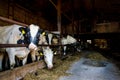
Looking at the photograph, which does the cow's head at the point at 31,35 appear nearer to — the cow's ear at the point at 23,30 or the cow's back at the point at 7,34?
the cow's ear at the point at 23,30

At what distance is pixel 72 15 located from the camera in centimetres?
1128

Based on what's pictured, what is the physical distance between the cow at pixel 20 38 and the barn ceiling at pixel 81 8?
5.08 metres

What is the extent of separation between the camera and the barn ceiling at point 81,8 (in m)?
10.3

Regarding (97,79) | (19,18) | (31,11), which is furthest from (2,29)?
(31,11)

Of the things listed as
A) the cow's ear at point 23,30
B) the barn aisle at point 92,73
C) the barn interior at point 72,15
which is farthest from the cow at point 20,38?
the barn interior at point 72,15

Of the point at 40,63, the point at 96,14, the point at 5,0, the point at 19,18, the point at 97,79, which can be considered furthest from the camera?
the point at 96,14

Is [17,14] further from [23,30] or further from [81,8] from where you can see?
[81,8]

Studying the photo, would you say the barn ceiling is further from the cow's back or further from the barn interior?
the cow's back

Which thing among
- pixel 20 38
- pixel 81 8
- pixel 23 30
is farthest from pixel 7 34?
pixel 81 8

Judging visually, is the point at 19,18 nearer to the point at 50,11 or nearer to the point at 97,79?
the point at 50,11

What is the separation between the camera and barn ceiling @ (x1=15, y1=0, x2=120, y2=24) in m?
10.3

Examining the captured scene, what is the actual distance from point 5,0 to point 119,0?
7.12 meters

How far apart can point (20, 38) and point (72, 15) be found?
7.61 meters

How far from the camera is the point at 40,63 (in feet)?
14.5
